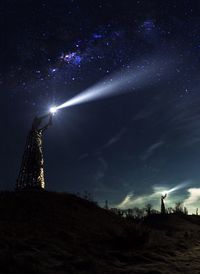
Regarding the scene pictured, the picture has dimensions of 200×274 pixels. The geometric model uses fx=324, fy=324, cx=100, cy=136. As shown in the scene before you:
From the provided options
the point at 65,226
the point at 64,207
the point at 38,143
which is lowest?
the point at 65,226

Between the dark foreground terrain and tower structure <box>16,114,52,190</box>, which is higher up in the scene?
tower structure <box>16,114,52,190</box>

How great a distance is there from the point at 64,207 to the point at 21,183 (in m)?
9.31

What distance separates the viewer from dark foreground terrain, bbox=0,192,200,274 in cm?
926

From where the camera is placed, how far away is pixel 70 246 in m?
11.8

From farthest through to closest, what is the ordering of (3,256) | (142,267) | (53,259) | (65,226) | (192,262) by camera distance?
(65,226) < (192,262) < (142,267) < (53,259) < (3,256)

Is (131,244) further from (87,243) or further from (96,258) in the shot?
(96,258)

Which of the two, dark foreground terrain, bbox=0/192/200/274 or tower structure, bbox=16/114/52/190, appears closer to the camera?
dark foreground terrain, bbox=0/192/200/274

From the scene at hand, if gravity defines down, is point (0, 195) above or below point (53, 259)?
above

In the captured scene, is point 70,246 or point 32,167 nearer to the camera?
point 70,246

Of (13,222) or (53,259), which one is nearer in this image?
(53,259)

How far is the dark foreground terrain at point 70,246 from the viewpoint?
9.26m

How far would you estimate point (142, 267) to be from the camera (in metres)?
10.4

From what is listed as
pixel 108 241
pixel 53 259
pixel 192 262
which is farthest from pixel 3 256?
pixel 192 262

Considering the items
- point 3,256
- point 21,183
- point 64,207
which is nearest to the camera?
point 3,256
